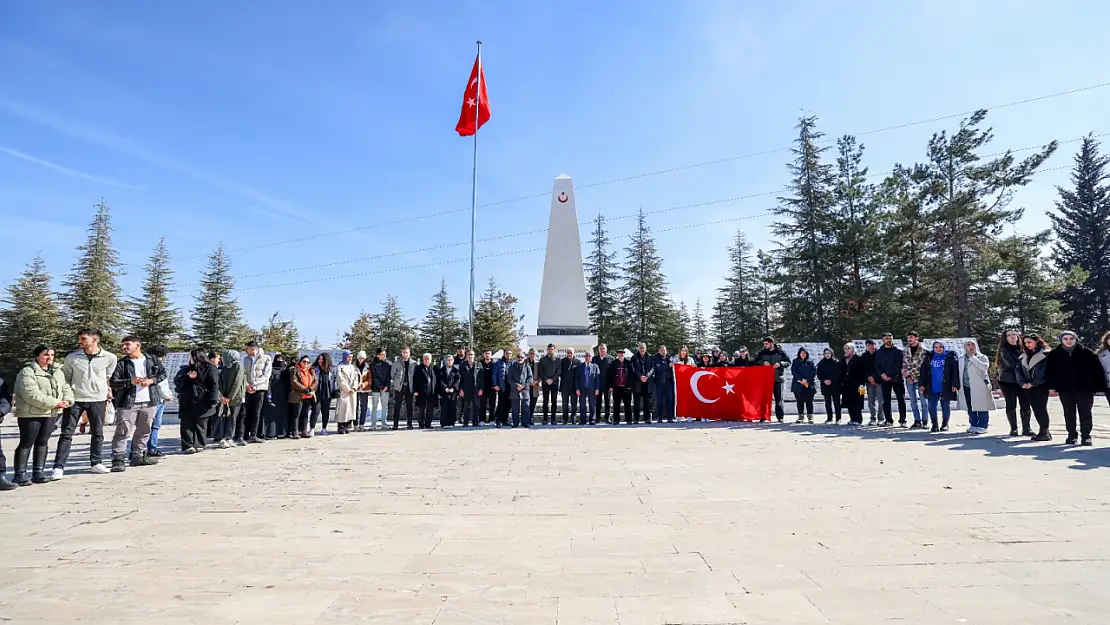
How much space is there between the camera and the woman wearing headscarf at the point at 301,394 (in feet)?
34.4

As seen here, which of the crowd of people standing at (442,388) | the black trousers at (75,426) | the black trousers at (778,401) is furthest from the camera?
the black trousers at (778,401)

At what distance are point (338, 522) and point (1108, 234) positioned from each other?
55.2 metres

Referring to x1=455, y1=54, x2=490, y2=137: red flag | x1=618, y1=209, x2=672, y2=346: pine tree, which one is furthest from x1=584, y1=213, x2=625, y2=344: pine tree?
x1=455, y1=54, x2=490, y2=137: red flag

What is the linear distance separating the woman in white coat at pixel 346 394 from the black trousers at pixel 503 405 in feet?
9.74

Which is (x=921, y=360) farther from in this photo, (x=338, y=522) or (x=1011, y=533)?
(x=338, y=522)

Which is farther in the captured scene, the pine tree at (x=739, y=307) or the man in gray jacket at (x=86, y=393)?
the pine tree at (x=739, y=307)

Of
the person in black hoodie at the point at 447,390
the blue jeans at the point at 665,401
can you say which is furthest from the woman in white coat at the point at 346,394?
the blue jeans at the point at 665,401

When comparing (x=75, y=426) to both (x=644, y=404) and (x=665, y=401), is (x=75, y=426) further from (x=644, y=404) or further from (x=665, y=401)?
(x=665, y=401)

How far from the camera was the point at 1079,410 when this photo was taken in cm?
835

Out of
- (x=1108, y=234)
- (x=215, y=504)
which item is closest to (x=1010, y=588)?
(x=215, y=504)

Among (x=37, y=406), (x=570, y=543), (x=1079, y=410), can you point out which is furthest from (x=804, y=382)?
(x=37, y=406)

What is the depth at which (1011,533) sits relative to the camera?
3.94m

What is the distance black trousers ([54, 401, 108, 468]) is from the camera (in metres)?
6.59

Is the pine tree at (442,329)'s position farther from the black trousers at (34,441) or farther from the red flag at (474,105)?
the black trousers at (34,441)
